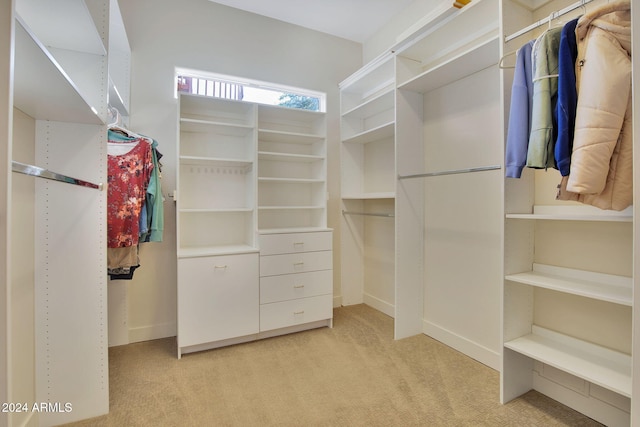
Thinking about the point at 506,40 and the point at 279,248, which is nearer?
the point at 506,40

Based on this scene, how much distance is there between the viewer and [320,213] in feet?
9.84

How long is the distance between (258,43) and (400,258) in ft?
8.03

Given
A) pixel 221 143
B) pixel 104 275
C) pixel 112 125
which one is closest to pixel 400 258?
pixel 221 143

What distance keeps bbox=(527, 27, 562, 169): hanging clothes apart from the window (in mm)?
2246

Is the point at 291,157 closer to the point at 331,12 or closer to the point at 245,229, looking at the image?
the point at 245,229

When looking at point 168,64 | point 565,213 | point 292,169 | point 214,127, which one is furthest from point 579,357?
point 168,64

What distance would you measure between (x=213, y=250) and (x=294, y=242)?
669mm

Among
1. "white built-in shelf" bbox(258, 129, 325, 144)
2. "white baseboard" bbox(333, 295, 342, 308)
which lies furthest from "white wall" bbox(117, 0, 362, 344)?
"white baseboard" bbox(333, 295, 342, 308)

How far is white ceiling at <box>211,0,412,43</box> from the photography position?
2.84 metres

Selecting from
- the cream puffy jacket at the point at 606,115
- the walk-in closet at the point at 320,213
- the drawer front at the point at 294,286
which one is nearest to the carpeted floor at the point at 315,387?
the walk-in closet at the point at 320,213

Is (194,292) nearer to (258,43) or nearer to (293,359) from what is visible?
(293,359)

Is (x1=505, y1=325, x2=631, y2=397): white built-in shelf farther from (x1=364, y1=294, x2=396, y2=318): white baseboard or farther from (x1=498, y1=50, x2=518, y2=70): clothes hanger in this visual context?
(x1=498, y1=50, x2=518, y2=70): clothes hanger

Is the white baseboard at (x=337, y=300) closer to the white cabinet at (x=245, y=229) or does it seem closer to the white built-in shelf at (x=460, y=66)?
the white cabinet at (x=245, y=229)

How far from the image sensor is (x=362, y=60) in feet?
11.7
